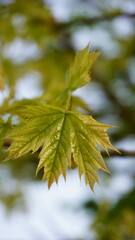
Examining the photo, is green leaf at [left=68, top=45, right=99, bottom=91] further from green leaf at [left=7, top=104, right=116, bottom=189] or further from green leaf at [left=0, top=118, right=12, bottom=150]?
green leaf at [left=0, top=118, right=12, bottom=150]

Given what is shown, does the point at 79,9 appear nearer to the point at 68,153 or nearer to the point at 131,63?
the point at 131,63

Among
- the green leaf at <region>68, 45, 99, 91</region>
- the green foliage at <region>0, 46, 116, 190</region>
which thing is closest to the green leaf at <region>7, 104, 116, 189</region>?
the green foliage at <region>0, 46, 116, 190</region>

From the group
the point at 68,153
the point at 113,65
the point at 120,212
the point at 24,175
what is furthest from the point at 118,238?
the point at 68,153

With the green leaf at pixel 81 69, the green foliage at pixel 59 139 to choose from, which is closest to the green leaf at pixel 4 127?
the green foliage at pixel 59 139

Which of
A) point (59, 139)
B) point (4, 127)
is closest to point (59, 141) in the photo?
point (59, 139)

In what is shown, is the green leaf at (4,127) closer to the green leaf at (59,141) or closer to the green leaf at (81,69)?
the green leaf at (59,141)

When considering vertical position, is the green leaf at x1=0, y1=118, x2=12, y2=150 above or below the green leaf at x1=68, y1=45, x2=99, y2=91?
below
